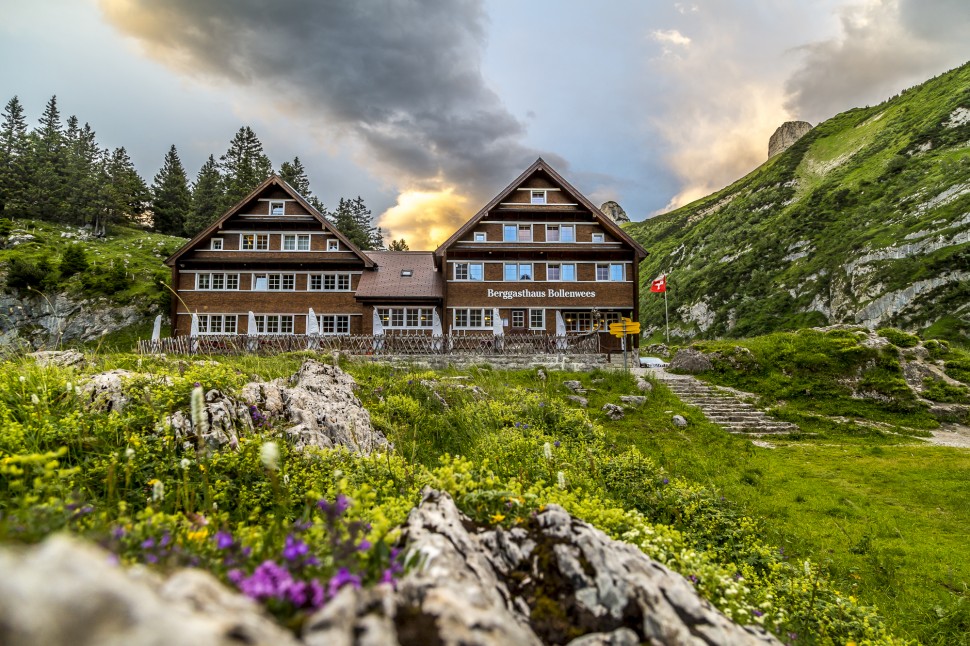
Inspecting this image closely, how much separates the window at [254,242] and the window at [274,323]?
16.9 feet

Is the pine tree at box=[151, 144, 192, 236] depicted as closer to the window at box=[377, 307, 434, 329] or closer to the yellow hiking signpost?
the window at box=[377, 307, 434, 329]

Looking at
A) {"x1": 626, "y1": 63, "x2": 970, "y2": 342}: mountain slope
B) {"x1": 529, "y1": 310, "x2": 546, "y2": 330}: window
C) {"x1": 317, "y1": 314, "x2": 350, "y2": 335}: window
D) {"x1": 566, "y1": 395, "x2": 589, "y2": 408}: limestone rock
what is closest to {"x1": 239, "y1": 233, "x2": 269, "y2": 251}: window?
{"x1": 317, "y1": 314, "x2": 350, "y2": 335}: window

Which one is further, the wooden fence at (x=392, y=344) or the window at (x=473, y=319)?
the window at (x=473, y=319)

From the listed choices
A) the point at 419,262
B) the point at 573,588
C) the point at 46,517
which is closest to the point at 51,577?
the point at 46,517

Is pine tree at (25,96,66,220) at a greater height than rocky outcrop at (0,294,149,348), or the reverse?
pine tree at (25,96,66,220)

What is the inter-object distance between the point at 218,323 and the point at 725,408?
3253cm

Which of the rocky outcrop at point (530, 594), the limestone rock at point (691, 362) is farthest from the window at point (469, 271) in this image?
the rocky outcrop at point (530, 594)

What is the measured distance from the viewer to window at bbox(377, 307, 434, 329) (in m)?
32.0

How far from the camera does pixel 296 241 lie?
1298 inches

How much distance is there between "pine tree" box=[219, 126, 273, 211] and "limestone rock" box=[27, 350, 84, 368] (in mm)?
64909

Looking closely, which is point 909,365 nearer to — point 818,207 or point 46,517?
point 46,517

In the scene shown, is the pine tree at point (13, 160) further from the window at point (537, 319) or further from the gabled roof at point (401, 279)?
the window at point (537, 319)

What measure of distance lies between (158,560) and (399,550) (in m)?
1.08

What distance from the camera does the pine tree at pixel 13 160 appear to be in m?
66.7
